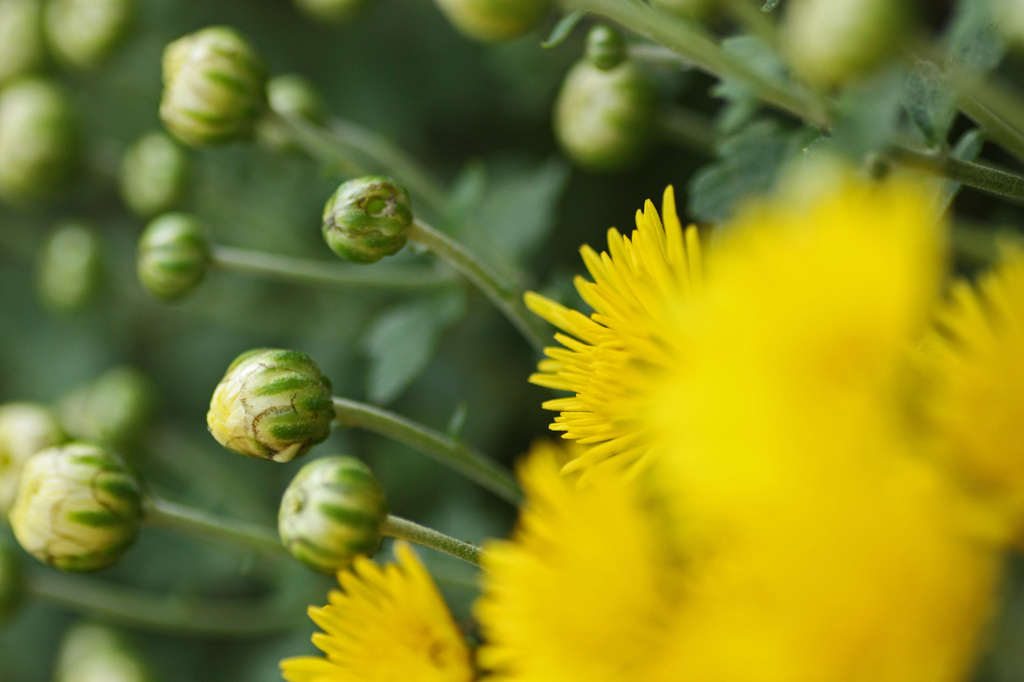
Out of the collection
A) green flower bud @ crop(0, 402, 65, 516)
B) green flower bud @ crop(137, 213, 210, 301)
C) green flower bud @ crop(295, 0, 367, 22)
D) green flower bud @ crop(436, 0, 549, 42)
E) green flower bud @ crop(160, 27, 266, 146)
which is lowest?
green flower bud @ crop(0, 402, 65, 516)

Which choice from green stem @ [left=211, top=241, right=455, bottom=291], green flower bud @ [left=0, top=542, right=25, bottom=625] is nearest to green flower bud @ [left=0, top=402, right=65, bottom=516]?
green flower bud @ [left=0, top=542, right=25, bottom=625]

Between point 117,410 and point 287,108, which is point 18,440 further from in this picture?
point 287,108

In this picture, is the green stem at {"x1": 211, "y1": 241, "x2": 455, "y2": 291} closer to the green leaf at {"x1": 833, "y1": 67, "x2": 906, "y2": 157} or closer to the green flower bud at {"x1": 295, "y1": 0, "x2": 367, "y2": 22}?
the green flower bud at {"x1": 295, "y1": 0, "x2": 367, "y2": 22}

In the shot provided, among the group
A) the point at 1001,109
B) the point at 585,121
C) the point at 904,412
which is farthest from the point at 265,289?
the point at 904,412

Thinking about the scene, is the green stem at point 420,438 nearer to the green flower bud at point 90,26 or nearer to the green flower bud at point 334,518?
the green flower bud at point 334,518

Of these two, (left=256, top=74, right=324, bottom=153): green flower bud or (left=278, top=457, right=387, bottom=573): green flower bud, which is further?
(left=256, top=74, right=324, bottom=153): green flower bud

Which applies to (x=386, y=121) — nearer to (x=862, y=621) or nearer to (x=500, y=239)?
(x=500, y=239)

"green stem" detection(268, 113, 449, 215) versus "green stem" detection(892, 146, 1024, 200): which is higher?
"green stem" detection(268, 113, 449, 215)

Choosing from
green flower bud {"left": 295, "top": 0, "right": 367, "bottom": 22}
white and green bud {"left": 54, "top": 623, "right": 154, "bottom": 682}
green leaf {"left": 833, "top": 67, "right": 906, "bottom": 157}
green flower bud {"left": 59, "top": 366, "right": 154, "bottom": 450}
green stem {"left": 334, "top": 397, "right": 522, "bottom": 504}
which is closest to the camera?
green leaf {"left": 833, "top": 67, "right": 906, "bottom": 157}
